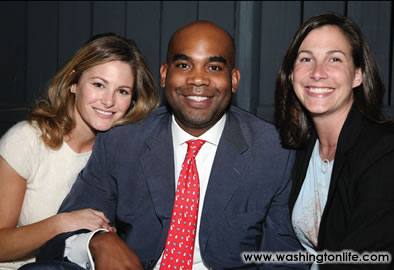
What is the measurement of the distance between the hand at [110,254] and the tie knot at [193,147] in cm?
50

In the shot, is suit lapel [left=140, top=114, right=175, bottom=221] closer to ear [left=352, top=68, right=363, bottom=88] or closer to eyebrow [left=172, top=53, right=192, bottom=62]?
eyebrow [left=172, top=53, right=192, bottom=62]

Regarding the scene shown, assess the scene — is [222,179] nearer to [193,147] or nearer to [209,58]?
[193,147]

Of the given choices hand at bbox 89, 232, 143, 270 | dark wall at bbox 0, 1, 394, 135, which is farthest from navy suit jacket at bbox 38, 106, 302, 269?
dark wall at bbox 0, 1, 394, 135

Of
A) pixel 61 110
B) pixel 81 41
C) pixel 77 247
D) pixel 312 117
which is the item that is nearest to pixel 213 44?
→ pixel 312 117

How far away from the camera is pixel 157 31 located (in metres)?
2.80

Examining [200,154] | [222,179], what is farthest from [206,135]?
[222,179]

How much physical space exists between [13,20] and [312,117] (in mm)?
2197

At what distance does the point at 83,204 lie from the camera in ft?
6.18

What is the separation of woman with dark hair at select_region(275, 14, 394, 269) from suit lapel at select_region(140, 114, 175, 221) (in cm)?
55

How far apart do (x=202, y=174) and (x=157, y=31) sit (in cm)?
132

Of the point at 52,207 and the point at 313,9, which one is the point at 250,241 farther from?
the point at 313,9

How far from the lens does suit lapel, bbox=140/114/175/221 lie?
180cm

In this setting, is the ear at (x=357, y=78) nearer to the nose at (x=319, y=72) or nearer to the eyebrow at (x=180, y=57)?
the nose at (x=319, y=72)

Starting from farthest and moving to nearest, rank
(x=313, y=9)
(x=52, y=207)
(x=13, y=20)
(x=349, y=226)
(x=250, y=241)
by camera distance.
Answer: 1. (x=13, y=20)
2. (x=313, y=9)
3. (x=52, y=207)
4. (x=250, y=241)
5. (x=349, y=226)
